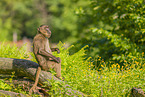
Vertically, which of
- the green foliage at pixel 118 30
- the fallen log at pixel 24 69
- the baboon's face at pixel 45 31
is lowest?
the fallen log at pixel 24 69

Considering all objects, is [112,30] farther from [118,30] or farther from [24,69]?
[24,69]

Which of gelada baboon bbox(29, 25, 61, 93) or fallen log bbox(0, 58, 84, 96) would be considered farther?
fallen log bbox(0, 58, 84, 96)

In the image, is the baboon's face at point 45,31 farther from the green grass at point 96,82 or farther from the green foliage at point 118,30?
the green foliage at point 118,30

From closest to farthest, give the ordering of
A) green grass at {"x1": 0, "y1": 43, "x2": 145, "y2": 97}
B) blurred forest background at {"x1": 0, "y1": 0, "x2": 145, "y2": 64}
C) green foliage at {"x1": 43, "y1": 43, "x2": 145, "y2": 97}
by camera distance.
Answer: green foliage at {"x1": 43, "y1": 43, "x2": 145, "y2": 97} → green grass at {"x1": 0, "y1": 43, "x2": 145, "y2": 97} → blurred forest background at {"x1": 0, "y1": 0, "x2": 145, "y2": 64}

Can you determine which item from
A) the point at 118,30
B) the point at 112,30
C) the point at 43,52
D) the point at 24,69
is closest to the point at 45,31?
the point at 43,52

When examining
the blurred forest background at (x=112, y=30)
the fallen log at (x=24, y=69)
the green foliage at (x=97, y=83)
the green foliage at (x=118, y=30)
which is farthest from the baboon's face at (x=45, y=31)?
the green foliage at (x=118, y=30)

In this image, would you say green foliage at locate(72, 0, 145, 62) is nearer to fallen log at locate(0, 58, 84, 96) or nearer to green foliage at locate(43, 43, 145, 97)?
green foliage at locate(43, 43, 145, 97)

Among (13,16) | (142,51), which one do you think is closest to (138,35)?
(142,51)

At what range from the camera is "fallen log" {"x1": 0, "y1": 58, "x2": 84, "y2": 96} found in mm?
6037

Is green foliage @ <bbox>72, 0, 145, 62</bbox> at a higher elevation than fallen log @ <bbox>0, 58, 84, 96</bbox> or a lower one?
higher

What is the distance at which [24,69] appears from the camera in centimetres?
634

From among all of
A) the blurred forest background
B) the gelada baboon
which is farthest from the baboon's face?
the blurred forest background

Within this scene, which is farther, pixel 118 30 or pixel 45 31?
pixel 118 30

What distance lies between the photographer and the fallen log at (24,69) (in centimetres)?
604
